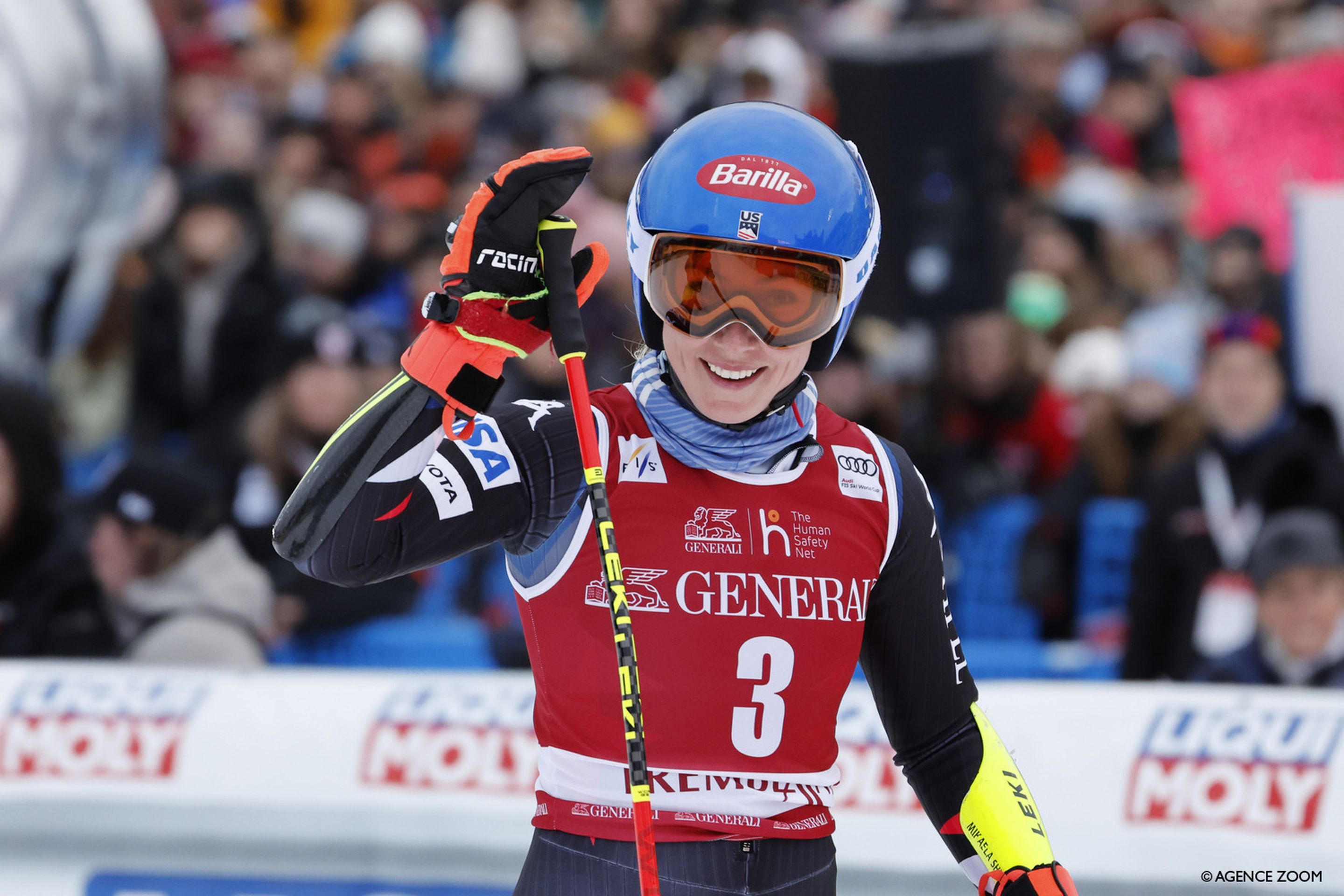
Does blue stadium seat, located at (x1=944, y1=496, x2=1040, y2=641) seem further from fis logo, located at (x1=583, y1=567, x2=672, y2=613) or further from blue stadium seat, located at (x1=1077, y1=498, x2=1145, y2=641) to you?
fis logo, located at (x1=583, y1=567, x2=672, y2=613)

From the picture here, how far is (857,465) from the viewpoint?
2889mm

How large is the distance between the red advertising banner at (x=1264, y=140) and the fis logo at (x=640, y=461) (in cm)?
603

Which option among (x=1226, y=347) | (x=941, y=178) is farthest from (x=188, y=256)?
(x=1226, y=347)

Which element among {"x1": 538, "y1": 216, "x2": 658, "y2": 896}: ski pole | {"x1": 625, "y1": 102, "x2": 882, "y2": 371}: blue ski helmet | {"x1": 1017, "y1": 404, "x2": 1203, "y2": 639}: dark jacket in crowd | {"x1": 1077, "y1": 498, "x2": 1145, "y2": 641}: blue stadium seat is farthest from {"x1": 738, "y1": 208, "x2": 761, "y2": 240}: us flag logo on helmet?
{"x1": 1077, "y1": 498, "x2": 1145, "y2": 641}: blue stadium seat

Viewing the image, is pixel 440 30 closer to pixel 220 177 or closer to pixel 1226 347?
pixel 220 177

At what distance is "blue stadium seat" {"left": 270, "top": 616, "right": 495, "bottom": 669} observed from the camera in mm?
5902

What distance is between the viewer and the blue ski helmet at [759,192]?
2688mm

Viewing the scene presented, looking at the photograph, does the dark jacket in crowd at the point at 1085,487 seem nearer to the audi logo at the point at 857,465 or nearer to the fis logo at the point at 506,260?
the audi logo at the point at 857,465

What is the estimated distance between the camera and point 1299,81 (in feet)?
27.5

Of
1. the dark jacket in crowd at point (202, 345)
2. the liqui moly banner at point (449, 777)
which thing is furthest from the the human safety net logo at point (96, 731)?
the dark jacket in crowd at point (202, 345)

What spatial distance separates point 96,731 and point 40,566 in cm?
142

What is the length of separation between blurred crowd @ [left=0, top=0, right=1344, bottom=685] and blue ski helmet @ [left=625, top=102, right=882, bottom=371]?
39 cm

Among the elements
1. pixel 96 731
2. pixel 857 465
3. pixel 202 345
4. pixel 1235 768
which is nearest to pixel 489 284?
pixel 857 465

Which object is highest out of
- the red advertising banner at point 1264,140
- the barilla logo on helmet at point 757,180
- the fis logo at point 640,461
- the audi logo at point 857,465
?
the barilla logo on helmet at point 757,180
